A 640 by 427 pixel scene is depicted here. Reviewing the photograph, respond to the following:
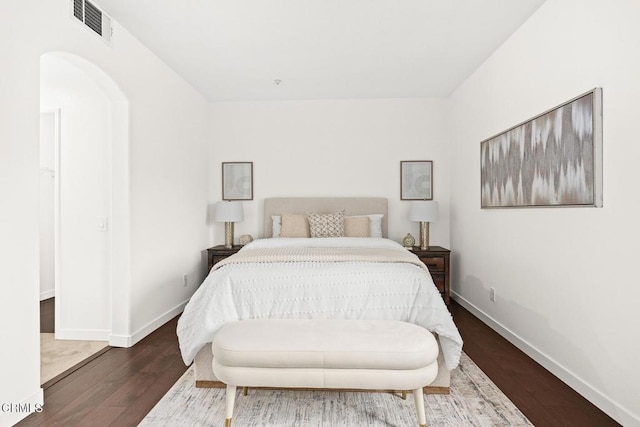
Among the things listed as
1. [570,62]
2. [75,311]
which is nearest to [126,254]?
[75,311]

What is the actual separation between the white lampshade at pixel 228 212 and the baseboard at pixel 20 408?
2802mm

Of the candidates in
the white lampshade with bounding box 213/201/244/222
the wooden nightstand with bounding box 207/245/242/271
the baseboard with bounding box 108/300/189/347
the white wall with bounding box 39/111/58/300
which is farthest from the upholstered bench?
the white wall with bounding box 39/111/58/300

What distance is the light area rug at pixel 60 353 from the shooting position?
→ 267 centimetres

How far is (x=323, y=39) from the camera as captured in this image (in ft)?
10.8

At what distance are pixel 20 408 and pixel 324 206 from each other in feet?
11.6

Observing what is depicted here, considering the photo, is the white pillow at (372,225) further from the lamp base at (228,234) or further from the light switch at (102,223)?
the light switch at (102,223)

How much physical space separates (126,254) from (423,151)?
3633mm

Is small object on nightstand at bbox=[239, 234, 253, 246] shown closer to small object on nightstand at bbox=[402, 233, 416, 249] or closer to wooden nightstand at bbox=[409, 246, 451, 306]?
small object on nightstand at bbox=[402, 233, 416, 249]

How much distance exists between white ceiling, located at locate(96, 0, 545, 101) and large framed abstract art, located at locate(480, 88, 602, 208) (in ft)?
2.87

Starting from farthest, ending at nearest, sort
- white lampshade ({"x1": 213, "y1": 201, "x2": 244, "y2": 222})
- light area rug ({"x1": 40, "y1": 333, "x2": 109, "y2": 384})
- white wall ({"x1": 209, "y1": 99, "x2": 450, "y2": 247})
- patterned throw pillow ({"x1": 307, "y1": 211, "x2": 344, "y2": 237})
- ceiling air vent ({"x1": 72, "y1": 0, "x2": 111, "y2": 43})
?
white wall ({"x1": 209, "y1": 99, "x2": 450, "y2": 247}), white lampshade ({"x1": 213, "y1": 201, "x2": 244, "y2": 222}), patterned throw pillow ({"x1": 307, "y1": 211, "x2": 344, "y2": 237}), light area rug ({"x1": 40, "y1": 333, "x2": 109, "y2": 384}), ceiling air vent ({"x1": 72, "y1": 0, "x2": 111, "y2": 43})

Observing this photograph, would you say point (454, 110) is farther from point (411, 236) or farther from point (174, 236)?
point (174, 236)

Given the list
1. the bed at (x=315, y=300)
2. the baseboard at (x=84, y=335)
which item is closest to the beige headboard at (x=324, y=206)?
the baseboard at (x=84, y=335)

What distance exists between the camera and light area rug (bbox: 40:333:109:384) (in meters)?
2.67

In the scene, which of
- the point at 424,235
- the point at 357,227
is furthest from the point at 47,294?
the point at 424,235
